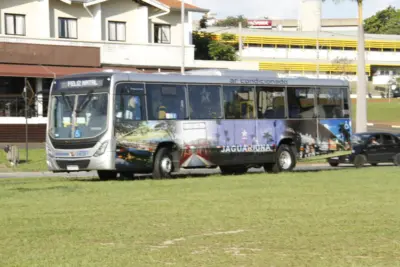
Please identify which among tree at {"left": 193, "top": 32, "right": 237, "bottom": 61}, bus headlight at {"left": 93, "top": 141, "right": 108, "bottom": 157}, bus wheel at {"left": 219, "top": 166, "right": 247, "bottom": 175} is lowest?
bus wheel at {"left": 219, "top": 166, "right": 247, "bottom": 175}

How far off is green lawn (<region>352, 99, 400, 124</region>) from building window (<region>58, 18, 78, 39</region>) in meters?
34.2

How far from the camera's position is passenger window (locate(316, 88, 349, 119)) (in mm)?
29281

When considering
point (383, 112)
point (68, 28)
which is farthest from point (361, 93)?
point (383, 112)

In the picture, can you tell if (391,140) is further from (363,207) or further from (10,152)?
(363,207)

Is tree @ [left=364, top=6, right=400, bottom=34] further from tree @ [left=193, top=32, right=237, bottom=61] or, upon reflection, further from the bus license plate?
the bus license plate

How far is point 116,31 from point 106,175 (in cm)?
2958

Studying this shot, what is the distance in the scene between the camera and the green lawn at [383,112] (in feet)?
260

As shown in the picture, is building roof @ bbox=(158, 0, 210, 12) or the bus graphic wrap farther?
building roof @ bbox=(158, 0, 210, 12)

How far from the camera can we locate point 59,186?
20.8m

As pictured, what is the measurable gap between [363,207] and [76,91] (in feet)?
37.8

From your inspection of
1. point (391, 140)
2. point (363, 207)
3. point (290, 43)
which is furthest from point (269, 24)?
point (363, 207)

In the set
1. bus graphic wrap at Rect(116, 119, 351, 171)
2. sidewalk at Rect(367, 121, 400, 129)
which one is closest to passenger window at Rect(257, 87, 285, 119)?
bus graphic wrap at Rect(116, 119, 351, 171)

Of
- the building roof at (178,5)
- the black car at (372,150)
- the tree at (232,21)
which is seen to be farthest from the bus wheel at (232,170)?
the tree at (232,21)

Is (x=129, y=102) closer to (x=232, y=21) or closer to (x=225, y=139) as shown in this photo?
(x=225, y=139)
